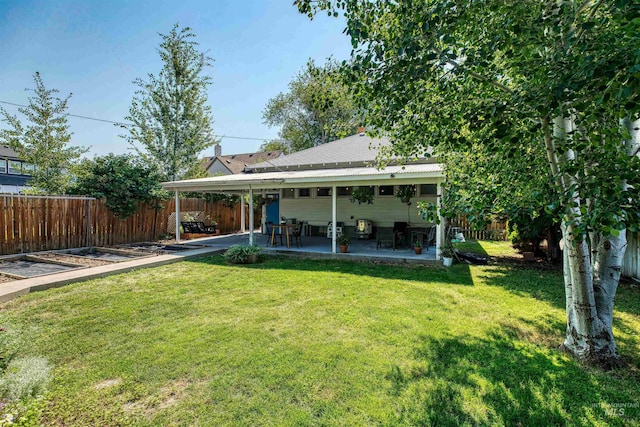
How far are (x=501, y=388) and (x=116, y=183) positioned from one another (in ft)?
42.1

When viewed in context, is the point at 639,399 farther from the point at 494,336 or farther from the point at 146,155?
the point at 146,155

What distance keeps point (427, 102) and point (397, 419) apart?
129 inches

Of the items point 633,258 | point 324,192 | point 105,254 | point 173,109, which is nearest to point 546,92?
point 633,258

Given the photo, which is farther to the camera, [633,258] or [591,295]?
[633,258]

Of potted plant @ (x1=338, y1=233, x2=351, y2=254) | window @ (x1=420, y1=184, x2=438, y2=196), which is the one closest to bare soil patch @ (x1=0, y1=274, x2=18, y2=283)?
potted plant @ (x1=338, y1=233, x2=351, y2=254)

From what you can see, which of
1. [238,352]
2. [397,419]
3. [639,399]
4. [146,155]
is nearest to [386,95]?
[397,419]

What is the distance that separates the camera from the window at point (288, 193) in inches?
549

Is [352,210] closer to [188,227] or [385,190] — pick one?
[385,190]

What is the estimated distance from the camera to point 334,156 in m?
13.4

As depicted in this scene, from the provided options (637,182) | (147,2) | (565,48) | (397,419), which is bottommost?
(397,419)

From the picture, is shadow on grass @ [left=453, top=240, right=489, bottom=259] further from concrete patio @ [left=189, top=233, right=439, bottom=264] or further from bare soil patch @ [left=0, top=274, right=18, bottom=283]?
bare soil patch @ [left=0, top=274, right=18, bottom=283]

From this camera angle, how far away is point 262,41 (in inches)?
475

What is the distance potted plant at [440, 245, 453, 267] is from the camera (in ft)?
26.2

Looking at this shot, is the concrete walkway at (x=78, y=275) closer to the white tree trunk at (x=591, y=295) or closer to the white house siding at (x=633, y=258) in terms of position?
the white tree trunk at (x=591, y=295)
